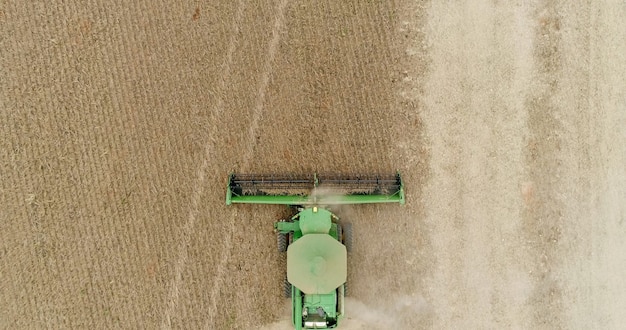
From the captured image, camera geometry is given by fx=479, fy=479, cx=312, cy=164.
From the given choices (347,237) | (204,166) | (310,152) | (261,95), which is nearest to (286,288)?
(347,237)

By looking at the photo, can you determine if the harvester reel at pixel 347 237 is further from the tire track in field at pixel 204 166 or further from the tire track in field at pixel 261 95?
the tire track in field at pixel 204 166

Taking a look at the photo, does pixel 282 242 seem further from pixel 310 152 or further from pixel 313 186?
pixel 310 152

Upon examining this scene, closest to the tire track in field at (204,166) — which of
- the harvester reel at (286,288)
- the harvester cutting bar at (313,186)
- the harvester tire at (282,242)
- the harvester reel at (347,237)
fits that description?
the harvester cutting bar at (313,186)

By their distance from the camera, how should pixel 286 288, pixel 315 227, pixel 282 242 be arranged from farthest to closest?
1. pixel 286 288
2. pixel 282 242
3. pixel 315 227

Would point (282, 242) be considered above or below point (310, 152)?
below

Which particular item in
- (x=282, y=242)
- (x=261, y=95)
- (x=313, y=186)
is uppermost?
(x=261, y=95)

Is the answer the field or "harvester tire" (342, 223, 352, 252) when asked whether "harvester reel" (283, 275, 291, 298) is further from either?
"harvester tire" (342, 223, 352, 252)

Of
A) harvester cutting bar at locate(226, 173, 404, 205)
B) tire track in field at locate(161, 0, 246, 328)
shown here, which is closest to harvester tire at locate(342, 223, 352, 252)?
harvester cutting bar at locate(226, 173, 404, 205)

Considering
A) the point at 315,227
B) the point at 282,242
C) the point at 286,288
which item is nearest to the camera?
the point at 315,227
